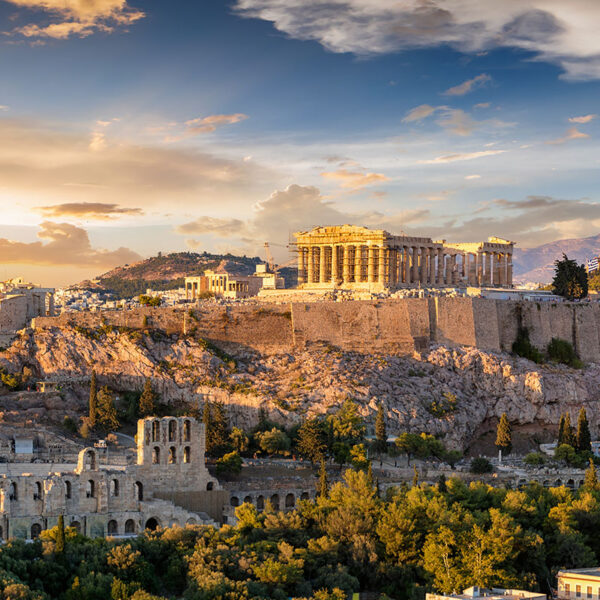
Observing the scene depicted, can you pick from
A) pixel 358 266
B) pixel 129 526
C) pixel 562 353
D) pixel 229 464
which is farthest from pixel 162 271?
pixel 129 526

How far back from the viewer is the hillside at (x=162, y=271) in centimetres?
13193

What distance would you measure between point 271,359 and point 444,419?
10.2 metres

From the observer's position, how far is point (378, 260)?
78.2 meters

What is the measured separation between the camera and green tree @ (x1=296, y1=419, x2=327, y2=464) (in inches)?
2094

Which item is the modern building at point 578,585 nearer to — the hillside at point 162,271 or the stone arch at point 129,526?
the stone arch at point 129,526

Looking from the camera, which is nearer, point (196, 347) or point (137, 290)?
point (196, 347)

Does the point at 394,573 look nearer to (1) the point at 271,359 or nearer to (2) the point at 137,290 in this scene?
(1) the point at 271,359

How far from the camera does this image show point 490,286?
3334 inches

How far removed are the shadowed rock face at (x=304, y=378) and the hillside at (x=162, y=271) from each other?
63.2m

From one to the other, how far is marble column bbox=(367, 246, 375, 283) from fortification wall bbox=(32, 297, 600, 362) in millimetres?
9090

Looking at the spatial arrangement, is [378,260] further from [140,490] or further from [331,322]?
[140,490]

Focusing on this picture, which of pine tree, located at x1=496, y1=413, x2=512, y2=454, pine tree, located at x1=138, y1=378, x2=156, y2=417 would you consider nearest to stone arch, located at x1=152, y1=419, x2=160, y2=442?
pine tree, located at x1=138, y1=378, x2=156, y2=417

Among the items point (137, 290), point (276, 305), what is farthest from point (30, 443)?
point (137, 290)

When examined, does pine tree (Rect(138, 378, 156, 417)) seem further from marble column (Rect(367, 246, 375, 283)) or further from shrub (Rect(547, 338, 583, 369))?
shrub (Rect(547, 338, 583, 369))
